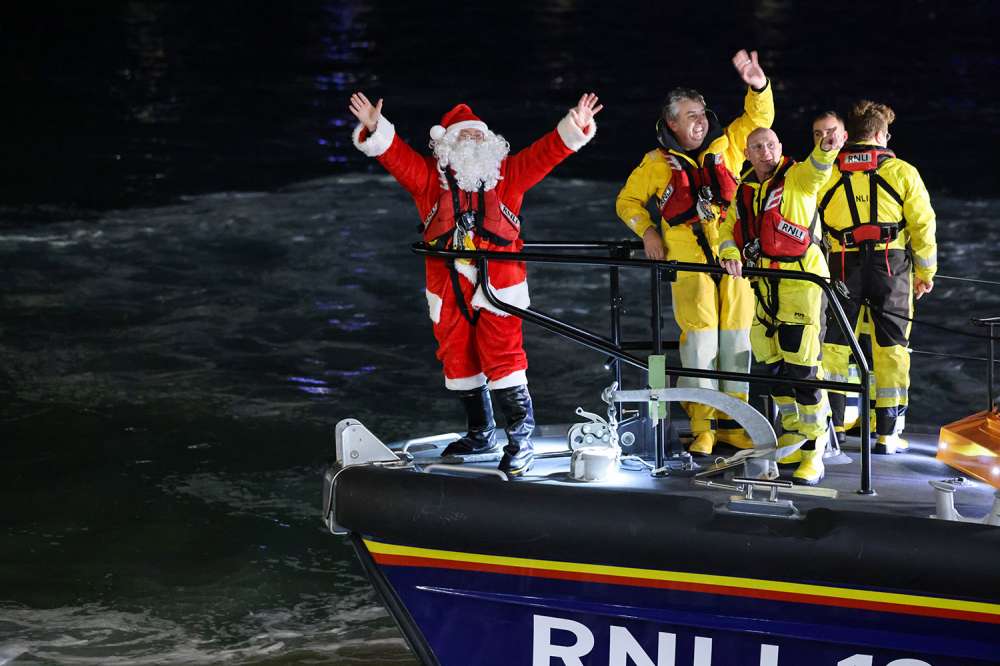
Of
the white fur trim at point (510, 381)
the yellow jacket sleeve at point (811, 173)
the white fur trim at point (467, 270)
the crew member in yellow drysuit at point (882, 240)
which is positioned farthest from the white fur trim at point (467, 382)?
the crew member in yellow drysuit at point (882, 240)

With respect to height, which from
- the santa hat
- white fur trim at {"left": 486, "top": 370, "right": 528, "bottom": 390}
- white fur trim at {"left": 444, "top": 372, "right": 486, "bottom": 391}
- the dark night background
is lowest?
white fur trim at {"left": 444, "top": 372, "right": 486, "bottom": 391}

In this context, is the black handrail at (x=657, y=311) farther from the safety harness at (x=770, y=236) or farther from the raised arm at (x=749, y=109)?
the raised arm at (x=749, y=109)

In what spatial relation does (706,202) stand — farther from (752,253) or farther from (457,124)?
(457,124)

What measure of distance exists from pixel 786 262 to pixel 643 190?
28.0 inches

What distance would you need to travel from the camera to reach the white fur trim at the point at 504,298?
451 cm

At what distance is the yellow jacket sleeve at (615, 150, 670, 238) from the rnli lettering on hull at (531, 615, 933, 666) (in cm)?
160

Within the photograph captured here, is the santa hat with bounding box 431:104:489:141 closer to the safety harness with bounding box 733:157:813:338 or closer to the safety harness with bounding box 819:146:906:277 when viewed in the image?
the safety harness with bounding box 733:157:813:338

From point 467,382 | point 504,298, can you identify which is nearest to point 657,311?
point 504,298

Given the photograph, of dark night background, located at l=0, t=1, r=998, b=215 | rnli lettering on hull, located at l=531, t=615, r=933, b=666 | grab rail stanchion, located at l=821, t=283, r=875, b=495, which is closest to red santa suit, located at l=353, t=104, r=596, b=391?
rnli lettering on hull, located at l=531, t=615, r=933, b=666

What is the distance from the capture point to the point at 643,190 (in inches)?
201

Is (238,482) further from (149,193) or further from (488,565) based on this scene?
(149,193)

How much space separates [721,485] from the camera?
4.26 m

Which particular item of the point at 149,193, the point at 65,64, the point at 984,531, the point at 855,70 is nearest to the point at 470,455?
the point at 984,531

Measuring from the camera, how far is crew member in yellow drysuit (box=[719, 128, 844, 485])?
4508 millimetres
